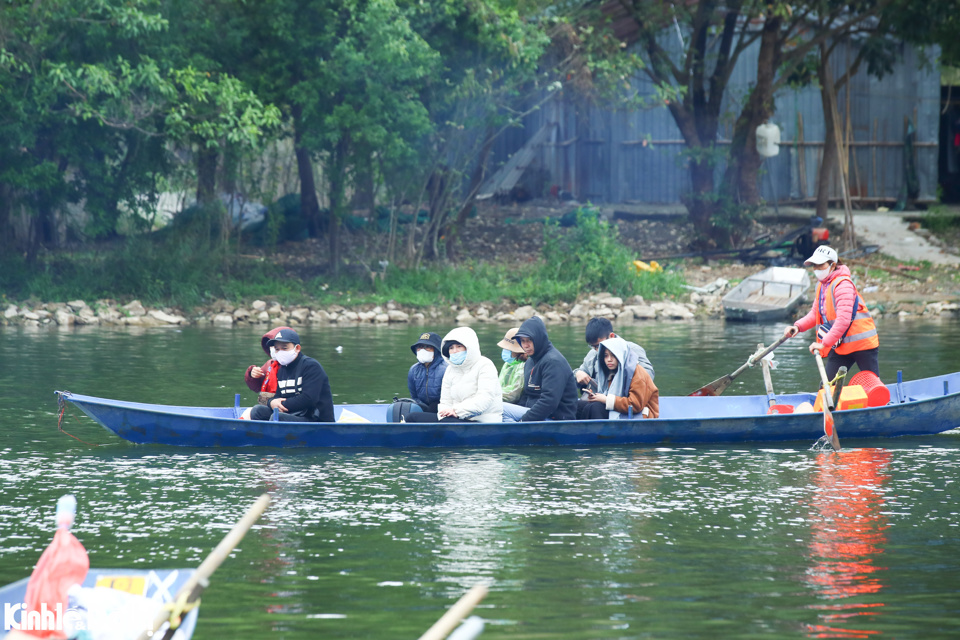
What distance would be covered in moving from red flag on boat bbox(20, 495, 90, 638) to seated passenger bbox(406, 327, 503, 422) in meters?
5.91

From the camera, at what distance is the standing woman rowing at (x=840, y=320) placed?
11219 millimetres

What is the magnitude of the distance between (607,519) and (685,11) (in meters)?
18.3

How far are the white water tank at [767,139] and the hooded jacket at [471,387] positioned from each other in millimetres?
16379

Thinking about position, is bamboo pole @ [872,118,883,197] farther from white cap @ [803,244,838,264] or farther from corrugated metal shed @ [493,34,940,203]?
white cap @ [803,244,838,264]

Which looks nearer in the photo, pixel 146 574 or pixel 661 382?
pixel 146 574

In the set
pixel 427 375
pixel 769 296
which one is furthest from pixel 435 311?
pixel 427 375

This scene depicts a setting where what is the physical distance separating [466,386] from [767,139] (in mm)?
16597

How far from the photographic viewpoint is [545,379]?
10.8 meters

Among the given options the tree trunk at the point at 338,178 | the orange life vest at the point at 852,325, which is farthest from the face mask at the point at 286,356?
the tree trunk at the point at 338,178

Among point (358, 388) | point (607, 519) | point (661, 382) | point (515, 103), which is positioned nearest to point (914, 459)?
point (607, 519)

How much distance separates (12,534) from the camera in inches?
311

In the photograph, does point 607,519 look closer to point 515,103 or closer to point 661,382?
point 661,382

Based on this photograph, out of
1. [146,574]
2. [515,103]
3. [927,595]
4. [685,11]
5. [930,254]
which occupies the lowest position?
[927,595]

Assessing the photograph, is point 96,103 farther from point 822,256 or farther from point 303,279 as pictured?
point 822,256
